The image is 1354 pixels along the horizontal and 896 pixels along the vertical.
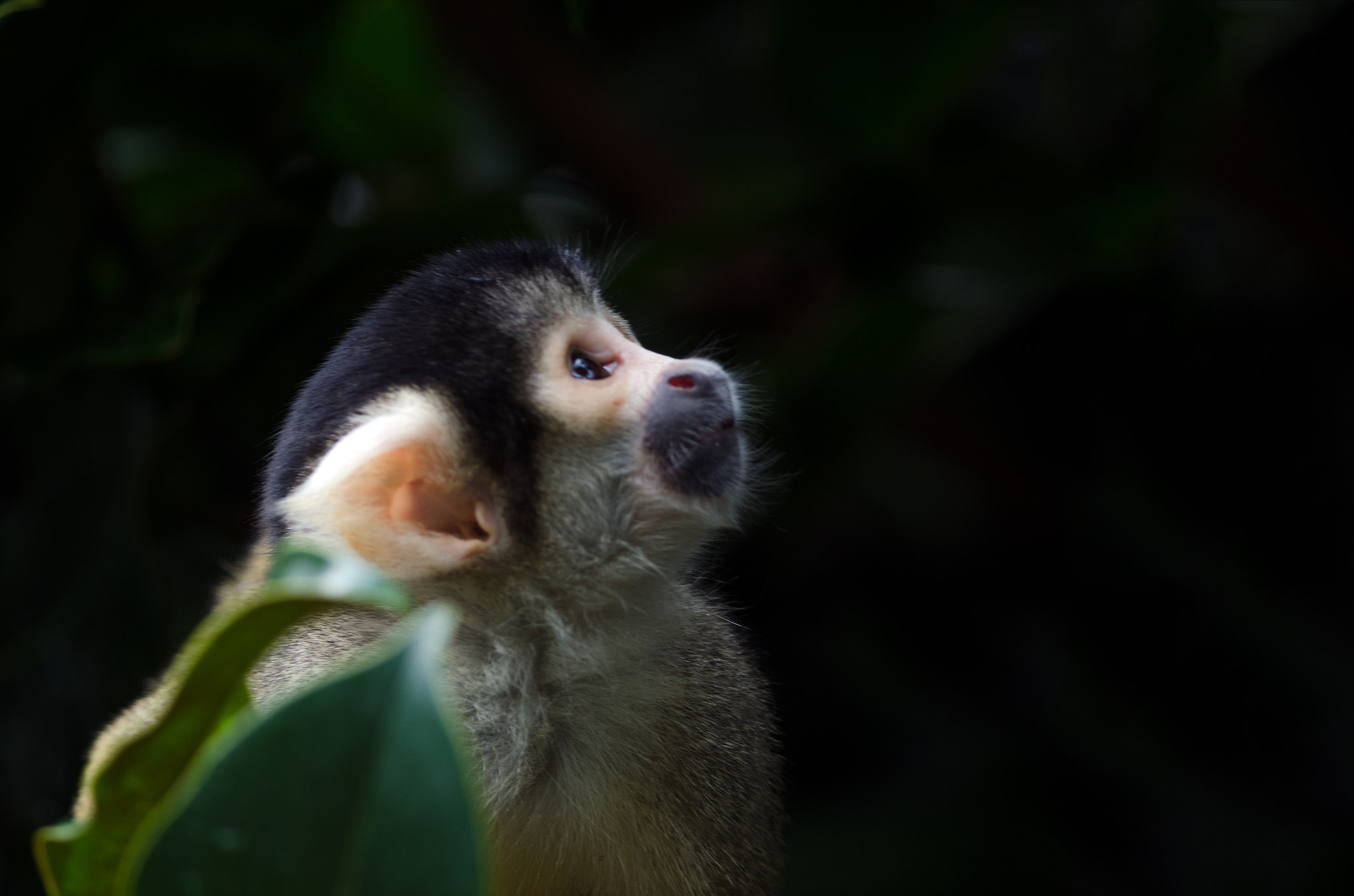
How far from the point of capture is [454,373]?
1072mm

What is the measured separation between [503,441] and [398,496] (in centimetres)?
11

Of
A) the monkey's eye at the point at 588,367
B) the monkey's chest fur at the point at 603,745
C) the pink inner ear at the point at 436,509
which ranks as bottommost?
the monkey's chest fur at the point at 603,745

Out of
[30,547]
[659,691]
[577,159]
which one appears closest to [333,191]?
[577,159]

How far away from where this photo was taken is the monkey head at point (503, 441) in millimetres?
1024

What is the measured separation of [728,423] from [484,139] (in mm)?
1644

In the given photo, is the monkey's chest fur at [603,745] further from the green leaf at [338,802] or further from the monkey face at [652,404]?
the green leaf at [338,802]

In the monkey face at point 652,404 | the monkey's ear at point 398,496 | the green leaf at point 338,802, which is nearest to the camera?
the green leaf at point 338,802

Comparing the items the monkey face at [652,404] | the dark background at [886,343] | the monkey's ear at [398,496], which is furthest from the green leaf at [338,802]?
the dark background at [886,343]

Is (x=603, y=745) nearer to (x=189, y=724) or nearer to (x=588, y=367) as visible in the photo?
(x=588, y=367)

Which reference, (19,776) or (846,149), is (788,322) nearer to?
(846,149)

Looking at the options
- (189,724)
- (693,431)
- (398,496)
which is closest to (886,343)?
(693,431)

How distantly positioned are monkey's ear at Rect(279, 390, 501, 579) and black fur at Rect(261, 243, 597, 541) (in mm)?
28

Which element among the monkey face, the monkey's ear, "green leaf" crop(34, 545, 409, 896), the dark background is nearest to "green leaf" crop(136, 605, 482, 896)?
"green leaf" crop(34, 545, 409, 896)

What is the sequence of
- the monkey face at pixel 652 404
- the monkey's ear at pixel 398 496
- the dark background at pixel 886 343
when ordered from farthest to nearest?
the dark background at pixel 886 343 < the monkey face at pixel 652 404 < the monkey's ear at pixel 398 496
